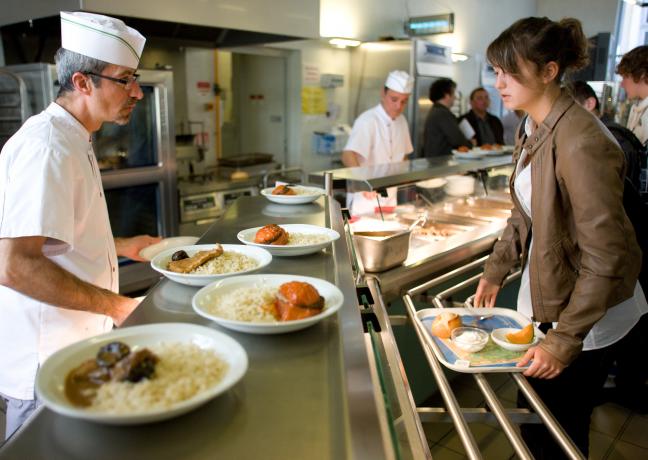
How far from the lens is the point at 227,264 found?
51.4 inches

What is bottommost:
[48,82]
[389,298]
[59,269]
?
[389,298]

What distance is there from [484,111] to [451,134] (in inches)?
62.1

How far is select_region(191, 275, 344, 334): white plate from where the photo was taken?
951mm

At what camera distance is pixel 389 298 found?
2.36 metres

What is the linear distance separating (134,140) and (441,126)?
3.30 meters

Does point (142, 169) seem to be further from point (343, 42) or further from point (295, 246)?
point (343, 42)

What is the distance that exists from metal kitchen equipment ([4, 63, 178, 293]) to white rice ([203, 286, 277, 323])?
269cm

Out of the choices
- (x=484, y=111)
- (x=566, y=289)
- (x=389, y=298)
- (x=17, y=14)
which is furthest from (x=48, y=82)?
(x=484, y=111)

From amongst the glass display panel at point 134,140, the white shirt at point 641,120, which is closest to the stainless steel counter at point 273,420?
the glass display panel at point 134,140

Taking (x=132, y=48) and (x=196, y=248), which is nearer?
→ (x=196, y=248)

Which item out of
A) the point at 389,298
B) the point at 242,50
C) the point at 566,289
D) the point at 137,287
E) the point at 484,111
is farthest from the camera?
the point at 484,111

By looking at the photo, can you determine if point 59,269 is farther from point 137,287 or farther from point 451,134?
point 451,134

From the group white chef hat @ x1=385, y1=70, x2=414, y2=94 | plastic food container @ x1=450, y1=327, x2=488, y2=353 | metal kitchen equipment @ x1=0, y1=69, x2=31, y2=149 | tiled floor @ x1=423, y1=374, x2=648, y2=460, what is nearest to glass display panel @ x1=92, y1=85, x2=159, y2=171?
metal kitchen equipment @ x1=0, y1=69, x2=31, y2=149

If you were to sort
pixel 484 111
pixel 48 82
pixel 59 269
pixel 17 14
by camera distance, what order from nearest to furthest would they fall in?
pixel 59 269 < pixel 48 82 < pixel 17 14 < pixel 484 111
